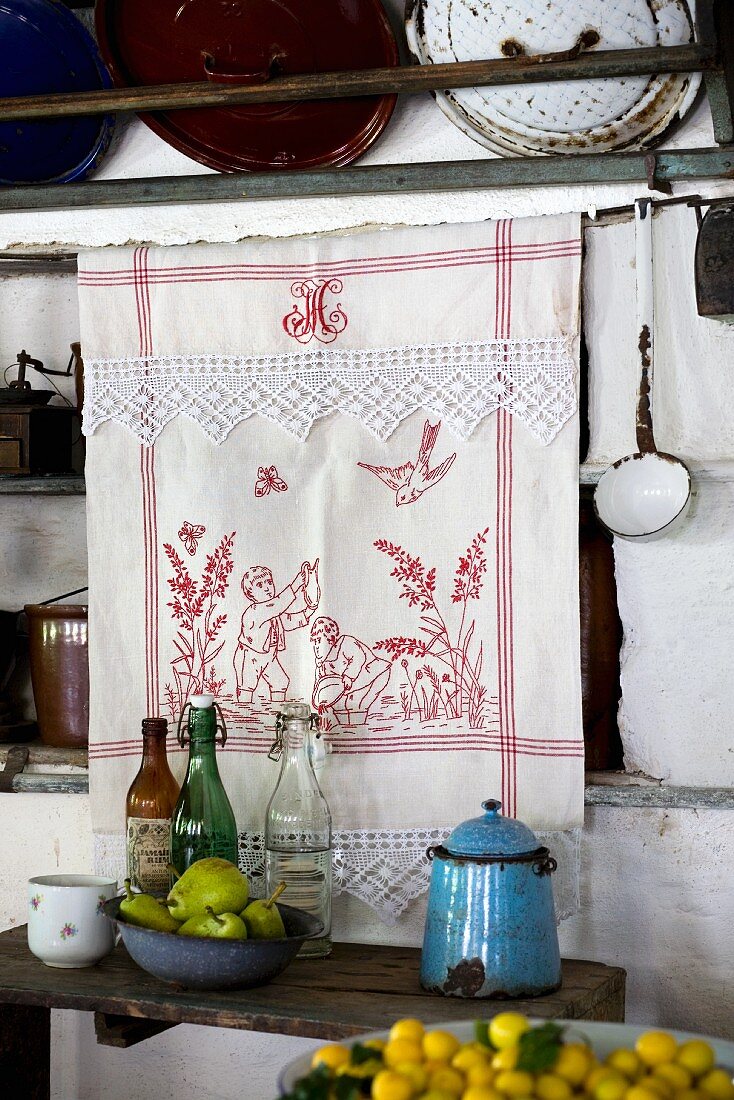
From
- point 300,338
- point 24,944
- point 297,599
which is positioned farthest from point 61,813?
point 300,338

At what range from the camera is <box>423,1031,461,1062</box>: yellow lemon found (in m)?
1.00

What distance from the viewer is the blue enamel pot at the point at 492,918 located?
1470 mm

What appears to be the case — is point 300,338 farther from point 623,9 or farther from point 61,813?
point 61,813

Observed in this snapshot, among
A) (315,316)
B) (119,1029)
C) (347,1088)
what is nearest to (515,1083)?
(347,1088)

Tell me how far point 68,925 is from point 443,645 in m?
0.63

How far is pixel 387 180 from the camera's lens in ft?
5.79

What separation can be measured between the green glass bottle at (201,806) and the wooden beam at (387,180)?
76cm

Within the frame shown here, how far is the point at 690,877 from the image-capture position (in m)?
1.68

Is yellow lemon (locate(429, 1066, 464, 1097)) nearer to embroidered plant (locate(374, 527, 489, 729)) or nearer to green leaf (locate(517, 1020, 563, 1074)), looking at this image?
green leaf (locate(517, 1020, 563, 1074))

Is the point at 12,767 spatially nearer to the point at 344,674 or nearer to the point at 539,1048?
the point at 344,674

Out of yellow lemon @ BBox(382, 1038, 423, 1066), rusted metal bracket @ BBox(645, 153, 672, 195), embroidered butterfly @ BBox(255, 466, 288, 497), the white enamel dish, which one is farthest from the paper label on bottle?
rusted metal bracket @ BBox(645, 153, 672, 195)

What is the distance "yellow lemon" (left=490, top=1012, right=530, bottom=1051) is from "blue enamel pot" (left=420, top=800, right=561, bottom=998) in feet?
1.52

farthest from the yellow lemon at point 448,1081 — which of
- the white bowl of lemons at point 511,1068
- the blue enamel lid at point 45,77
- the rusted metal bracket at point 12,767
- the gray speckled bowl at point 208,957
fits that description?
the blue enamel lid at point 45,77

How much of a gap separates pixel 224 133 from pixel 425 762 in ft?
3.23
